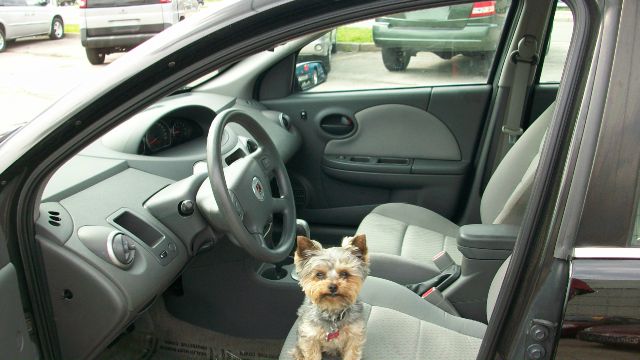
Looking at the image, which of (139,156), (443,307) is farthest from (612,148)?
(139,156)

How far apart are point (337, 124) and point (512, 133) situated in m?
1.11

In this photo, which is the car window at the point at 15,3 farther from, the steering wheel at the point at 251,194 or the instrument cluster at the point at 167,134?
the steering wheel at the point at 251,194

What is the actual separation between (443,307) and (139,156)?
1.44 metres

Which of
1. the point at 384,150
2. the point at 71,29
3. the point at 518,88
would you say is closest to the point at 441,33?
the point at 518,88

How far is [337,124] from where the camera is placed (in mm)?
3848

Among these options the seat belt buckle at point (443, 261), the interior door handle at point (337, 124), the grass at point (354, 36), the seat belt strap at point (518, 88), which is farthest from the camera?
the interior door handle at point (337, 124)

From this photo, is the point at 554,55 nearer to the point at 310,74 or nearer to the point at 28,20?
the point at 310,74

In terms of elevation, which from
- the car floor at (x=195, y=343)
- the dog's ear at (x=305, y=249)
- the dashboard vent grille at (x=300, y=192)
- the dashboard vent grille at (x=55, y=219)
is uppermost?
the dashboard vent grille at (x=55, y=219)

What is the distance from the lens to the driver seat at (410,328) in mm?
1872

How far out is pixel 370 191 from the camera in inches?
150

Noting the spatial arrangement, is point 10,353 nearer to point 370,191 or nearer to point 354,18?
point 354,18

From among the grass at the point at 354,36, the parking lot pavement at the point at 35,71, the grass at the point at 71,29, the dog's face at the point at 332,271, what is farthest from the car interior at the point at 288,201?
the grass at the point at 71,29

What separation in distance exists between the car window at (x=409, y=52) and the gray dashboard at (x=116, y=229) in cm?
124

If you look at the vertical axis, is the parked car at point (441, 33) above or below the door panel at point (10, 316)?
above
